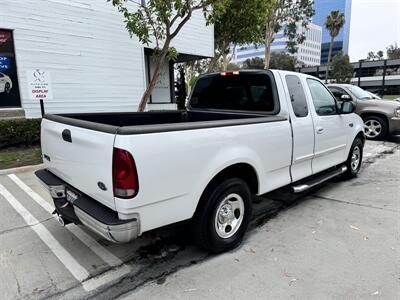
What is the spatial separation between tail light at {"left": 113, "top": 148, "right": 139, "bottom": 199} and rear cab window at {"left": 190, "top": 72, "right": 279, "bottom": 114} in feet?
7.32

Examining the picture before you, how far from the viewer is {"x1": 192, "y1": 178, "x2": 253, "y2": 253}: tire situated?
2.96 meters

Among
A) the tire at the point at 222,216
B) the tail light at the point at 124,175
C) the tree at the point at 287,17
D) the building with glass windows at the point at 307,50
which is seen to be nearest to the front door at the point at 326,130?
the tire at the point at 222,216

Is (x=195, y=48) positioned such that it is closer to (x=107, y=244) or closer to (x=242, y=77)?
(x=242, y=77)

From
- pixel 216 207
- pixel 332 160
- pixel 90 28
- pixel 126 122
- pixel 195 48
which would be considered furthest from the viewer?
pixel 195 48

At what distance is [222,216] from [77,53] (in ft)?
29.1

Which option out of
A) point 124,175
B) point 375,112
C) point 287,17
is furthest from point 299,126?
point 287,17

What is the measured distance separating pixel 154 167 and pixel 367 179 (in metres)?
5.14

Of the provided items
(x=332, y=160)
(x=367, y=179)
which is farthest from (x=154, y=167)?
(x=367, y=179)

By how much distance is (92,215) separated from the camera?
2.52 metres

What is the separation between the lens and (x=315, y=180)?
14.6ft

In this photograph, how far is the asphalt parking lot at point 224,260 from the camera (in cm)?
264

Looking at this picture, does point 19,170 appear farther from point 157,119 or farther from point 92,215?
point 92,215

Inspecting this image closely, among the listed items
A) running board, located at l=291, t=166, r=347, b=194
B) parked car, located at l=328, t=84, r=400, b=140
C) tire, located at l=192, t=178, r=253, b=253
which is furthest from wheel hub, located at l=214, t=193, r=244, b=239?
parked car, located at l=328, t=84, r=400, b=140

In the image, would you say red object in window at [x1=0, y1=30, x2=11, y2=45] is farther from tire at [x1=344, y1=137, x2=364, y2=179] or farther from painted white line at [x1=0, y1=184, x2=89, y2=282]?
tire at [x1=344, y1=137, x2=364, y2=179]
